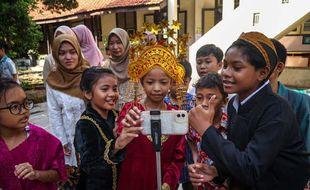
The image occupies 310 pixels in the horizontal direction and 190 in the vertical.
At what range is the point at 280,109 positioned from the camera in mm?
1286

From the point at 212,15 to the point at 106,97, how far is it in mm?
12531

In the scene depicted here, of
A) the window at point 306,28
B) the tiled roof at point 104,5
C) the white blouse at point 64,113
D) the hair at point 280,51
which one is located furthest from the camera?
the tiled roof at point 104,5

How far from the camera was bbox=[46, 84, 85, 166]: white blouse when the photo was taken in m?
2.68

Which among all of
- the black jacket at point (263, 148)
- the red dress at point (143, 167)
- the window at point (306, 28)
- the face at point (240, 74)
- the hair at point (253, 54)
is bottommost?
the red dress at point (143, 167)

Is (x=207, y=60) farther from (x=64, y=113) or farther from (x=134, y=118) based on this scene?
(x=134, y=118)

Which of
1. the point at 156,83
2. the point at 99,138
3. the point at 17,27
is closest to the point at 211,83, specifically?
the point at 156,83

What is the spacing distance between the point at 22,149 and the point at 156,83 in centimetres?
97

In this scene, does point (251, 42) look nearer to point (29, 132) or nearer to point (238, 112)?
point (238, 112)

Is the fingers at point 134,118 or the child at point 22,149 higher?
the fingers at point 134,118

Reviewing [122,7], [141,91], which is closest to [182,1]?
[122,7]

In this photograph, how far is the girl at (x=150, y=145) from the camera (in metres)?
1.95

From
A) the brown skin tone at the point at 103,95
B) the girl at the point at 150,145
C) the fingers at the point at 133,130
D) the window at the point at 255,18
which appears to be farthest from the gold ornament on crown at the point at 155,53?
the window at the point at 255,18

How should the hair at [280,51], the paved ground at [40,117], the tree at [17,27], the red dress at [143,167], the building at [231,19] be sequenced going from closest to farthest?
the red dress at [143,167]
the hair at [280,51]
the paved ground at [40,117]
the building at [231,19]
the tree at [17,27]

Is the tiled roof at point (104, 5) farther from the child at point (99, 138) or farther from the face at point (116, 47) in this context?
the child at point (99, 138)
